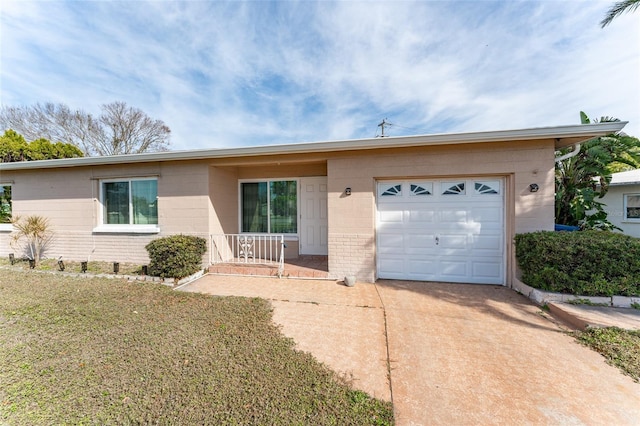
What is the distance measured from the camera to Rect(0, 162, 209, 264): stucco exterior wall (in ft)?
21.4

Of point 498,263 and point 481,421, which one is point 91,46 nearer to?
point 481,421

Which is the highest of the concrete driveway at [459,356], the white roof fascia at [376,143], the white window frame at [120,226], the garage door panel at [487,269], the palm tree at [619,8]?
the palm tree at [619,8]

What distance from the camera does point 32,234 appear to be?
709 cm

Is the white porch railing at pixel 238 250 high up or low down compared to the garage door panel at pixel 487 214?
down

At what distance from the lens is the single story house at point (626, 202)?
9281 mm

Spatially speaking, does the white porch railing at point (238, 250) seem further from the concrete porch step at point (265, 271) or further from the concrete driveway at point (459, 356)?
the concrete driveway at point (459, 356)

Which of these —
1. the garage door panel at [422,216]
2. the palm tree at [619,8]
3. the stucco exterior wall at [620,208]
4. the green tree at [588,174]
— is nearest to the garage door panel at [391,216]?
the garage door panel at [422,216]

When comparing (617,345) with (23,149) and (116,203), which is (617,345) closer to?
(116,203)

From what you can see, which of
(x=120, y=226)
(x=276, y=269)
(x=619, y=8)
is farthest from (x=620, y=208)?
(x=120, y=226)

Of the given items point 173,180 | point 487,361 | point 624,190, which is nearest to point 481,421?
point 487,361

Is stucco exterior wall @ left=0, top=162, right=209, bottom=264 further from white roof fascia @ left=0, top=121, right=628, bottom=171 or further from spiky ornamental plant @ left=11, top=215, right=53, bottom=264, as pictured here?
white roof fascia @ left=0, top=121, right=628, bottom=171

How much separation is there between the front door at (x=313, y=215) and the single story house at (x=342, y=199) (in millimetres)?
31

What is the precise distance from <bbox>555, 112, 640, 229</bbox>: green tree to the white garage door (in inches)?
107

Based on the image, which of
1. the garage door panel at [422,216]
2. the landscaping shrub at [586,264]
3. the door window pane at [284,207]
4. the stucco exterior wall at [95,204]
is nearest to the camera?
the landscaping shrub at [586,264]
